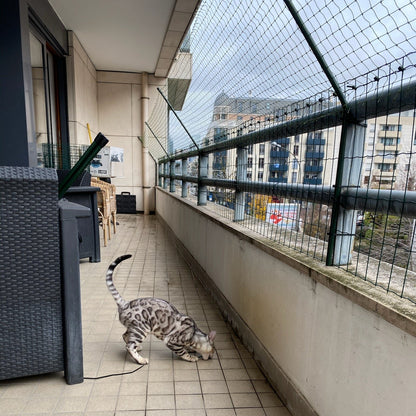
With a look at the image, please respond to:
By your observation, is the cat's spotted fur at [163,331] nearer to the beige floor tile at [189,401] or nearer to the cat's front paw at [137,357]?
the cat's front paw at [137,357]

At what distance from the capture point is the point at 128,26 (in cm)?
666

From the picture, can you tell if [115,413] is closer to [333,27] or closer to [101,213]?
[333,27]

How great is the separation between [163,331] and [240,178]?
1540mm

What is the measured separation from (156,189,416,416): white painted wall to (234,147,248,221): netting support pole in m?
0.36

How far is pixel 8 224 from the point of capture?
1.73 meters

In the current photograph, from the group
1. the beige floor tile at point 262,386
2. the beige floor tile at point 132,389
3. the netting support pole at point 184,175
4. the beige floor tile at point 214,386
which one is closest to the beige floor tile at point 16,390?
the beige floor tile at point 132,389

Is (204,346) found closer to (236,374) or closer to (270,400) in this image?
(236,374)

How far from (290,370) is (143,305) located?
3.70 ft

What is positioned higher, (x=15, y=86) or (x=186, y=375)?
(x=15, y=86)

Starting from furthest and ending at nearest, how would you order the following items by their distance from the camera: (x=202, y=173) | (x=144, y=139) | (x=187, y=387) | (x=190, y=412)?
(x=144, y=139)
(x=202, y=173)
(x=187, y=387)
(x=190, y=412)

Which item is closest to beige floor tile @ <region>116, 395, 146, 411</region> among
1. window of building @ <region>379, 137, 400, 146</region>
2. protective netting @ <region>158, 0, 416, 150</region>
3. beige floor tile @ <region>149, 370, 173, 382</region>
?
beige floor tile @ <region>149, 370, 173, 382</region>

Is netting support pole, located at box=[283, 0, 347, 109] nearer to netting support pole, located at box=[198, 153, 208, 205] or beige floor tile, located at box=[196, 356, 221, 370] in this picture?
beige floor tile, located at box=[196, 356, 221, 370]

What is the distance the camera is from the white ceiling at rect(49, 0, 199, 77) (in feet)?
18.8

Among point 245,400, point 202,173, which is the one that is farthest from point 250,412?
point 202,173
